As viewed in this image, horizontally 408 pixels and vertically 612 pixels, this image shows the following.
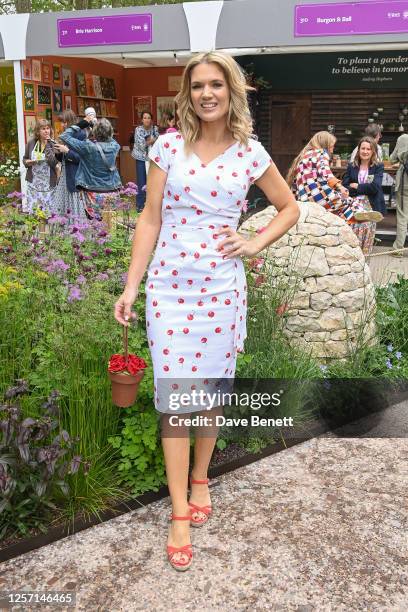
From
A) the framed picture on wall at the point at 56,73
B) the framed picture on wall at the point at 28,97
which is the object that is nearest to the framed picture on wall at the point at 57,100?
the framed picture on wall at the point at 56,73

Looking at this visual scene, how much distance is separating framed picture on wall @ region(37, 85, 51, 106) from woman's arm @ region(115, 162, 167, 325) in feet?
31.2

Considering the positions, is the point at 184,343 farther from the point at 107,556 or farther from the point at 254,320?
the point at 254,320

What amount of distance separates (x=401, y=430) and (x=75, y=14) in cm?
840

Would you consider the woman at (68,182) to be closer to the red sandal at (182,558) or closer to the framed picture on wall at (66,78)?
the framed picture on wall at (66,78)

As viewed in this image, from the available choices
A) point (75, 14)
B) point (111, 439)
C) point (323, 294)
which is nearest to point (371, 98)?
point (75, 14)

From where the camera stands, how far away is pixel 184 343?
7.40 ft

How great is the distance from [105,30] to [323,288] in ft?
23.3

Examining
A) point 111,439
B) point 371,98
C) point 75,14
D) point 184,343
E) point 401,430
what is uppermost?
point 75,14

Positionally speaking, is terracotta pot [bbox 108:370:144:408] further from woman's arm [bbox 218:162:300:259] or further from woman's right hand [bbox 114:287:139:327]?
woman's arm [bbox 218:162:300:259]

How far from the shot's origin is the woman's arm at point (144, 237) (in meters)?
2.25

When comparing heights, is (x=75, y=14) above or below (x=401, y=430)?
above

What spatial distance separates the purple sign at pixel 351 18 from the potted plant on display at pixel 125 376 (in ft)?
24.3

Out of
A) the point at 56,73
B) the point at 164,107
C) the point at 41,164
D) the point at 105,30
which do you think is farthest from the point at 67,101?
the point at 41,164

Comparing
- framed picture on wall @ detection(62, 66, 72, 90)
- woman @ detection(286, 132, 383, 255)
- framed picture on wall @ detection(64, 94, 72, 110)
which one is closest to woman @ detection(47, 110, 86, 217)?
woman @ detection(286, 132, 383, 255)
